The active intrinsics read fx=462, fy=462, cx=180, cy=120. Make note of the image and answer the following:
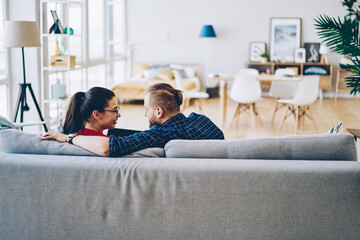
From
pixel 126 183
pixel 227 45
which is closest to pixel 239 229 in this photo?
pixel 126 183

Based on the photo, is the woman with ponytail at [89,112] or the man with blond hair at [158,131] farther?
the woman with ponytail at [89,112]

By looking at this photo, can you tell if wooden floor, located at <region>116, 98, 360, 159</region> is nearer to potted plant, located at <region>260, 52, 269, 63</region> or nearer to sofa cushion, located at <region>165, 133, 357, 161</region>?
potted plant, located at <region>260, 52, 269, 63</region>

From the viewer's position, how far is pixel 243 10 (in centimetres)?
997

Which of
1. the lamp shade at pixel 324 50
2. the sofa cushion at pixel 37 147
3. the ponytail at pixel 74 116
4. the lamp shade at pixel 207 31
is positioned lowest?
the sofa cushion at pixel 37 147

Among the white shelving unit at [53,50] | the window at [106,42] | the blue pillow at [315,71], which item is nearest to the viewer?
the white shelving unit at [53,50]

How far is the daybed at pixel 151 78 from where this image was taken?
28.6 feet

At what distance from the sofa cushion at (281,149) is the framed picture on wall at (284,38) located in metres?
8.03

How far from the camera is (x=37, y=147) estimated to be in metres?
2.26

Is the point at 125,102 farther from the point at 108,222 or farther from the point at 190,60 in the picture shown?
the point at 108,222

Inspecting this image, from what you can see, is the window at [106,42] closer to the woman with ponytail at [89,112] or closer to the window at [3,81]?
the window at [3,81]

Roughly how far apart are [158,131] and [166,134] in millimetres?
44

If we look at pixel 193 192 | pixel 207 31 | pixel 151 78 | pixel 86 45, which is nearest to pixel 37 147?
pixel 193 192

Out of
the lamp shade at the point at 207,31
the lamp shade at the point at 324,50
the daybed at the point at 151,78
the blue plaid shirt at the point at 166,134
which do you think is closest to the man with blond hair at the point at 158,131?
the blue plaid shirt at the point at 166,134

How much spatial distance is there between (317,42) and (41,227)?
346 inches
